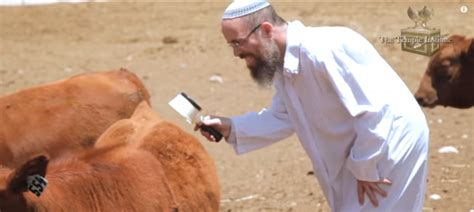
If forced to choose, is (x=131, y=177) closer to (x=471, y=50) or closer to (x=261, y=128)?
(x=261, y=128)

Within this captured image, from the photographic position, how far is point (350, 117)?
18.4ft

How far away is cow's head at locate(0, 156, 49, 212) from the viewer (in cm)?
561

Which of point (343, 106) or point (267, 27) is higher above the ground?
point (267, 27)

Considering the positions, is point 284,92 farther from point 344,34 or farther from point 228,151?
point 228,151

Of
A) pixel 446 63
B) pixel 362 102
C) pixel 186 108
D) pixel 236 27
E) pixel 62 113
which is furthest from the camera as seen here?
pixel 446 63

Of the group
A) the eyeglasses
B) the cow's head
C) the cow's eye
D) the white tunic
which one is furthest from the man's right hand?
the cow's eye

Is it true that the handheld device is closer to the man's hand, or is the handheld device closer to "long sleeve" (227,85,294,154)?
"long sleeve" (227,85,294,154)

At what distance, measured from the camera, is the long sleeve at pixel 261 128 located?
19.7ft

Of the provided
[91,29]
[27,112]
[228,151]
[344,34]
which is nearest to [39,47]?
[91,29]

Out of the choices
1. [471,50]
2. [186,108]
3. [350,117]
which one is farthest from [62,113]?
[471,50]

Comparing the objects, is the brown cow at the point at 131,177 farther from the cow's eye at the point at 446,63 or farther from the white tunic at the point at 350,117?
the cow's eye at the point at 446,63

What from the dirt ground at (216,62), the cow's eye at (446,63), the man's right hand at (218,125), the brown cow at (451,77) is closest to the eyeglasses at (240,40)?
the man's right hand at (218,125)

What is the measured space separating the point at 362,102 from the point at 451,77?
6029 mm

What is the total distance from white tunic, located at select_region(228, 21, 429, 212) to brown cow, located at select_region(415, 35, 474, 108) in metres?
5.55
